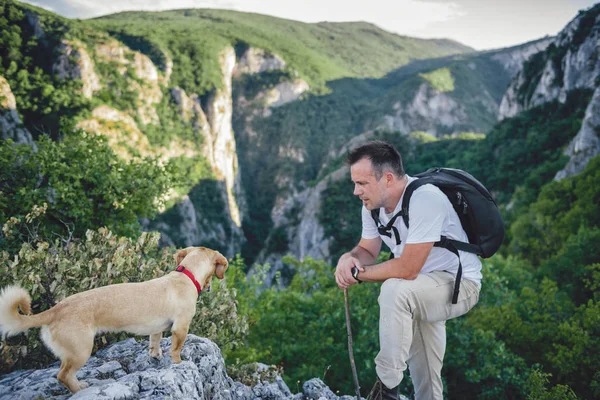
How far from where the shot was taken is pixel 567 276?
23875 millimetres

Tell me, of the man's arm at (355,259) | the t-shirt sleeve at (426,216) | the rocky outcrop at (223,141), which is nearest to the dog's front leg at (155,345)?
the man's arm at (355,259)

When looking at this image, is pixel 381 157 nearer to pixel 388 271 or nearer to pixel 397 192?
pixel 397 192

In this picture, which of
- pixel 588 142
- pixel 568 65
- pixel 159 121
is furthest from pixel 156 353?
pixel 159 121

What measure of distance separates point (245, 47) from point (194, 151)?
210 ft

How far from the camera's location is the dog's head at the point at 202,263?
4.92 metres

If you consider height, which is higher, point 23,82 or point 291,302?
point 23,82

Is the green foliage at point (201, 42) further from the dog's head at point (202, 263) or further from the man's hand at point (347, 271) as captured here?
the man's hand at point (347, 271)

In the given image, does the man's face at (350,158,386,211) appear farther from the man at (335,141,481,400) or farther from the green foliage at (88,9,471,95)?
the green foliage at (88,9,471,95)

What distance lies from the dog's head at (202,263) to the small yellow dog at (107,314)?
1 centimetres

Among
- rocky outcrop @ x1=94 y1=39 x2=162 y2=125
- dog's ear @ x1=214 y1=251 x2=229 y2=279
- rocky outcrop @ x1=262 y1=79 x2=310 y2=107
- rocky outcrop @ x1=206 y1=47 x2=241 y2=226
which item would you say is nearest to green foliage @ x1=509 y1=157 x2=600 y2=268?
dog's ear @ x1=214 y1=251 x2=229 y2=279

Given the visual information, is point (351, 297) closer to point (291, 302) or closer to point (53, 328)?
point (291, 302)

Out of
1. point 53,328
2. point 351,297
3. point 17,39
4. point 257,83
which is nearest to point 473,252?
point 53,328

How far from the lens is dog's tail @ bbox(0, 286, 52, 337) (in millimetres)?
3771

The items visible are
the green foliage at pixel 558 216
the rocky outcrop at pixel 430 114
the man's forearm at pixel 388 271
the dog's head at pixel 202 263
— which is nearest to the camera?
the man's forearm at pixel 388 271
